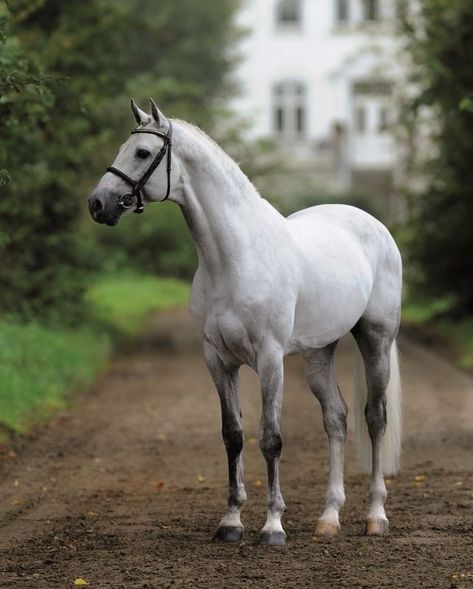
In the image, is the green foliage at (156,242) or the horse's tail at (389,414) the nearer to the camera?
the horse's tail at (389,414)

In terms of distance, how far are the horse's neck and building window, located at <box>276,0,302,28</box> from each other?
4438 cm

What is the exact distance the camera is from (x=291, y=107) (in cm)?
5066

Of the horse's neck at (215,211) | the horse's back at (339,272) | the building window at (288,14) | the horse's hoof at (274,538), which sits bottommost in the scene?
the horse's hoof at (274,538)

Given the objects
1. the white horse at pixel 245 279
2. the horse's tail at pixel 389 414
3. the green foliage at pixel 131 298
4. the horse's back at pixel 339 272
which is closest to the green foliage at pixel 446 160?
the green foliage at pixel 131 298

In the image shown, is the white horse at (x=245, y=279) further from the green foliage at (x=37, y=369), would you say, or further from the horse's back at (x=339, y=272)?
the green foliage at (x=37, y=369)

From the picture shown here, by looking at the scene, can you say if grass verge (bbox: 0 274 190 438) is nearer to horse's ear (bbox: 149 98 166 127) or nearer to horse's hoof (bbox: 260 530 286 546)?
horse's hoof (bbox: 260 530 286 546)

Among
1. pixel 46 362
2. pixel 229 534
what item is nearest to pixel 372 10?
pixel 46 362

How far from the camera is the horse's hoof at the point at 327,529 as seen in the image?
23.9ft

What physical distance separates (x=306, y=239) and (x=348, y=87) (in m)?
42.9

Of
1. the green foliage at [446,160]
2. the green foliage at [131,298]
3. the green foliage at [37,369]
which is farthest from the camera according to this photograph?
the green foliage at [131,298]

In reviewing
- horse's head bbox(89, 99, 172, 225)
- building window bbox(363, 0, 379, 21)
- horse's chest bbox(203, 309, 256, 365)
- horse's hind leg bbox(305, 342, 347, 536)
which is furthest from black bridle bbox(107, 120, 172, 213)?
building window bbox(363, 0, 379, 21)

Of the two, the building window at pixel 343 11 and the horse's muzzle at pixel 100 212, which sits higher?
the building window at pixel 343 11

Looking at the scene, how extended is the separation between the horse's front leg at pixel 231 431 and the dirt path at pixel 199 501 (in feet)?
0.51

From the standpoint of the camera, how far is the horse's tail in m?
8.16
